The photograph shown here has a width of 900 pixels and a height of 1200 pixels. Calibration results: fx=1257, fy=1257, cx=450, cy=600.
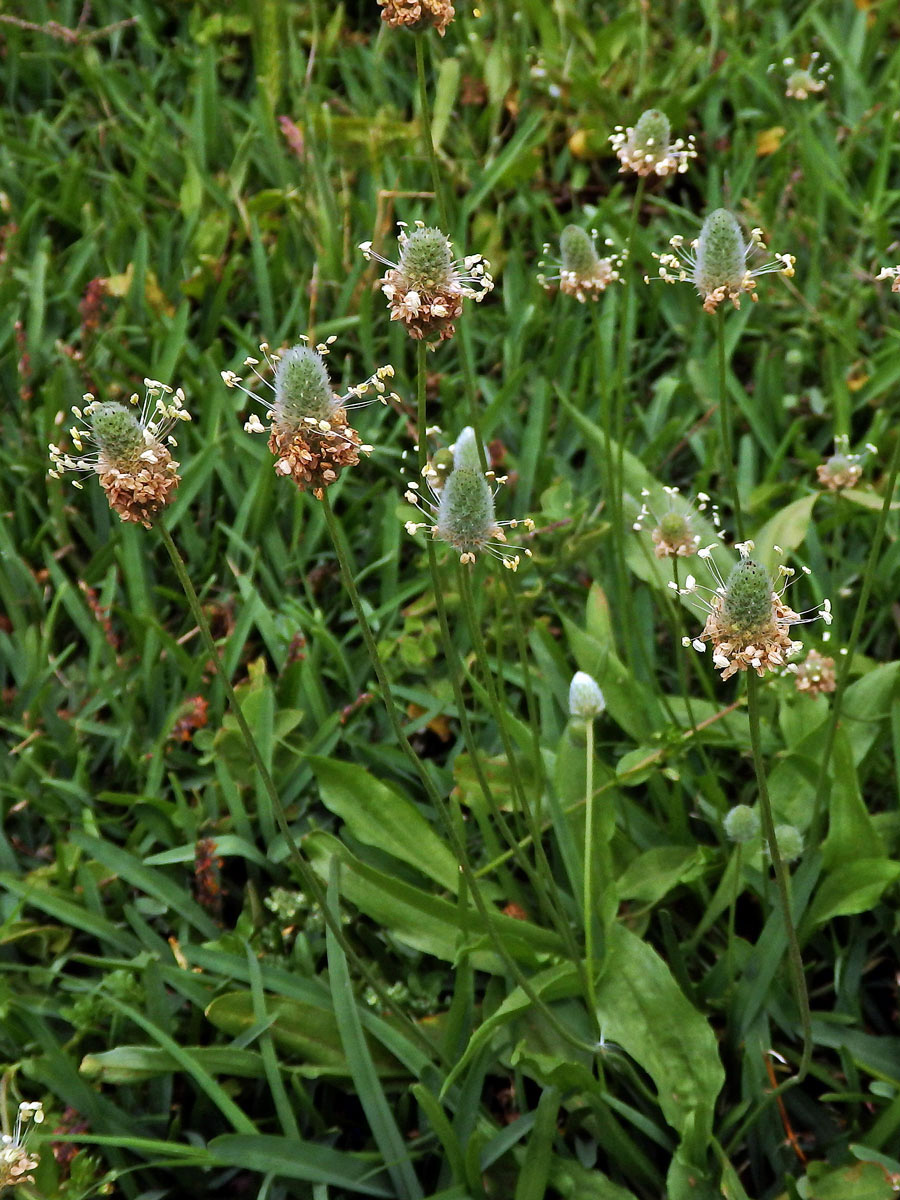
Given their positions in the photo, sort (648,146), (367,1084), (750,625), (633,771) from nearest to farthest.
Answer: (750,625) < (367,1084) < (648,146) < (633,771)

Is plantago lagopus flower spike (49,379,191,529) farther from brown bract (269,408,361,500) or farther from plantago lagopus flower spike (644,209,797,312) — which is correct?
plantago lagopus flower spike (644,209,797,312)

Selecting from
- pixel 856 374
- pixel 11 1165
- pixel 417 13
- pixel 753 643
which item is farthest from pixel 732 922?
pixel 856 374

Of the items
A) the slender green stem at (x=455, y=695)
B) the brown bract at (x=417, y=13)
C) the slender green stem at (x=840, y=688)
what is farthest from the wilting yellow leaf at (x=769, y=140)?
the slender green stem at (x=455, y=695)

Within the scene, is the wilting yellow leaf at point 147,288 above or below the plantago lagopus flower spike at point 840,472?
above

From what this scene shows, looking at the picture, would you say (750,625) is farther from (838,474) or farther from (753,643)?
(838,474)

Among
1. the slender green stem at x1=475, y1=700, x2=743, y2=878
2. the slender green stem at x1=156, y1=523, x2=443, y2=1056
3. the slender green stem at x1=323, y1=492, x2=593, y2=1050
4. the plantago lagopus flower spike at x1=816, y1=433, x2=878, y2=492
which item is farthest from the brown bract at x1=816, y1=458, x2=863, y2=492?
the slender green stem at x1=156, y1=523, x2=443, y2=1056

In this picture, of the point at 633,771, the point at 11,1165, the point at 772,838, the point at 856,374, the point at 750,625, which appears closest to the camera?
the point at 750,625

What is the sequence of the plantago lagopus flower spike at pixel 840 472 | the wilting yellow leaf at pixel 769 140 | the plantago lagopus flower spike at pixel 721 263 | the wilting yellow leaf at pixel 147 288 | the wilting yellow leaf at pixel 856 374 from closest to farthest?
the plantago lagopus flower spike at pixel 721 263 < the plantago lagopus flower spike at pixel 840 472 < the wilting yellow leaf at pixel 856 374 < the wilting yellow leaf at pixel 147 288 < the wilting yellow leaf at pixel 769 140

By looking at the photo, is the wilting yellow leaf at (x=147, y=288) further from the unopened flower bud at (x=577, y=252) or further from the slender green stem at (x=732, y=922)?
the slender green stem at (x=732, y=922)
